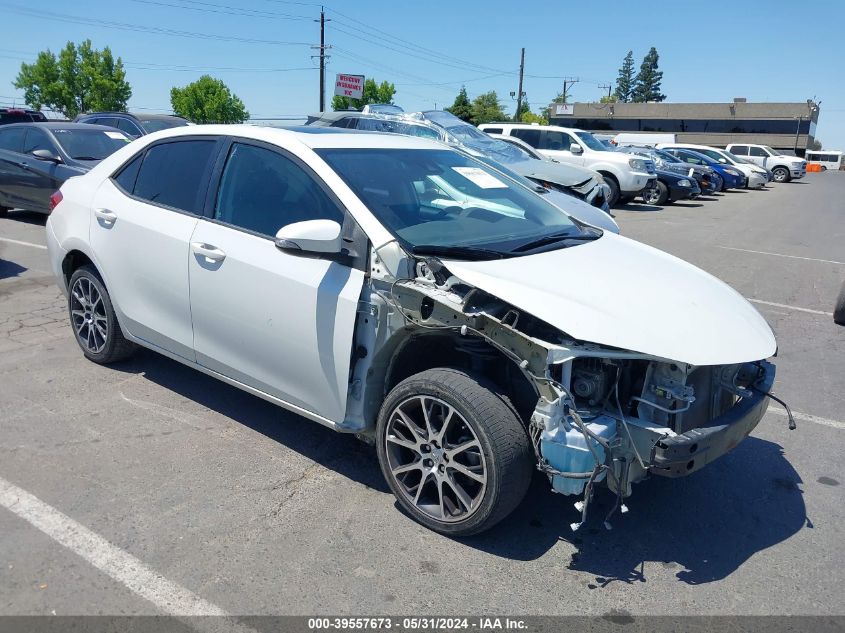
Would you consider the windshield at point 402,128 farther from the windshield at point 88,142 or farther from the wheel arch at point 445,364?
the wheel arch at point 445,364

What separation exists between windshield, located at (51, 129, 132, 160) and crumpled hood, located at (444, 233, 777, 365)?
9768 millimetres

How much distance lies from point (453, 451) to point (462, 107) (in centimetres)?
8970

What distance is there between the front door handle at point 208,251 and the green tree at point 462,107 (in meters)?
85.0

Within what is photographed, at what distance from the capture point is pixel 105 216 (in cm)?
475

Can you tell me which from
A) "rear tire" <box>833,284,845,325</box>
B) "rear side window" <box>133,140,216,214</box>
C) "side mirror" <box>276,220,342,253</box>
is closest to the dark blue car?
"rear tire" <box>833,284,845,325</box>

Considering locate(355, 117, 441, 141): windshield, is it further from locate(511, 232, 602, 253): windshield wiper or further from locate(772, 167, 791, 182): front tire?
locate(772, 167, 791, 182): front tire

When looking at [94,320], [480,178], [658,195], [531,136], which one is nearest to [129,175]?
[94,320]

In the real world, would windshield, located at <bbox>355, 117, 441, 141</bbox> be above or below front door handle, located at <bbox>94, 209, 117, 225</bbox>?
above

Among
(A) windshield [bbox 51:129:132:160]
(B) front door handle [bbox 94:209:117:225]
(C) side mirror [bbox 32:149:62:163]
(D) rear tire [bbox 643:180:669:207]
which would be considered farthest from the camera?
(D) rear tire [bbox 643:180:669:207]

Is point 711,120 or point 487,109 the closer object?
point 711,120

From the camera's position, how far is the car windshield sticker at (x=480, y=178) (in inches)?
172

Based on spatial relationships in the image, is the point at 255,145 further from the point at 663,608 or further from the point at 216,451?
the point at 663,608

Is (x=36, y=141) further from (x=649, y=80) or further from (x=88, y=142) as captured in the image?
(x=649, y=80)

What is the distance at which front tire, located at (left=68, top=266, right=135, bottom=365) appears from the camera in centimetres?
499
